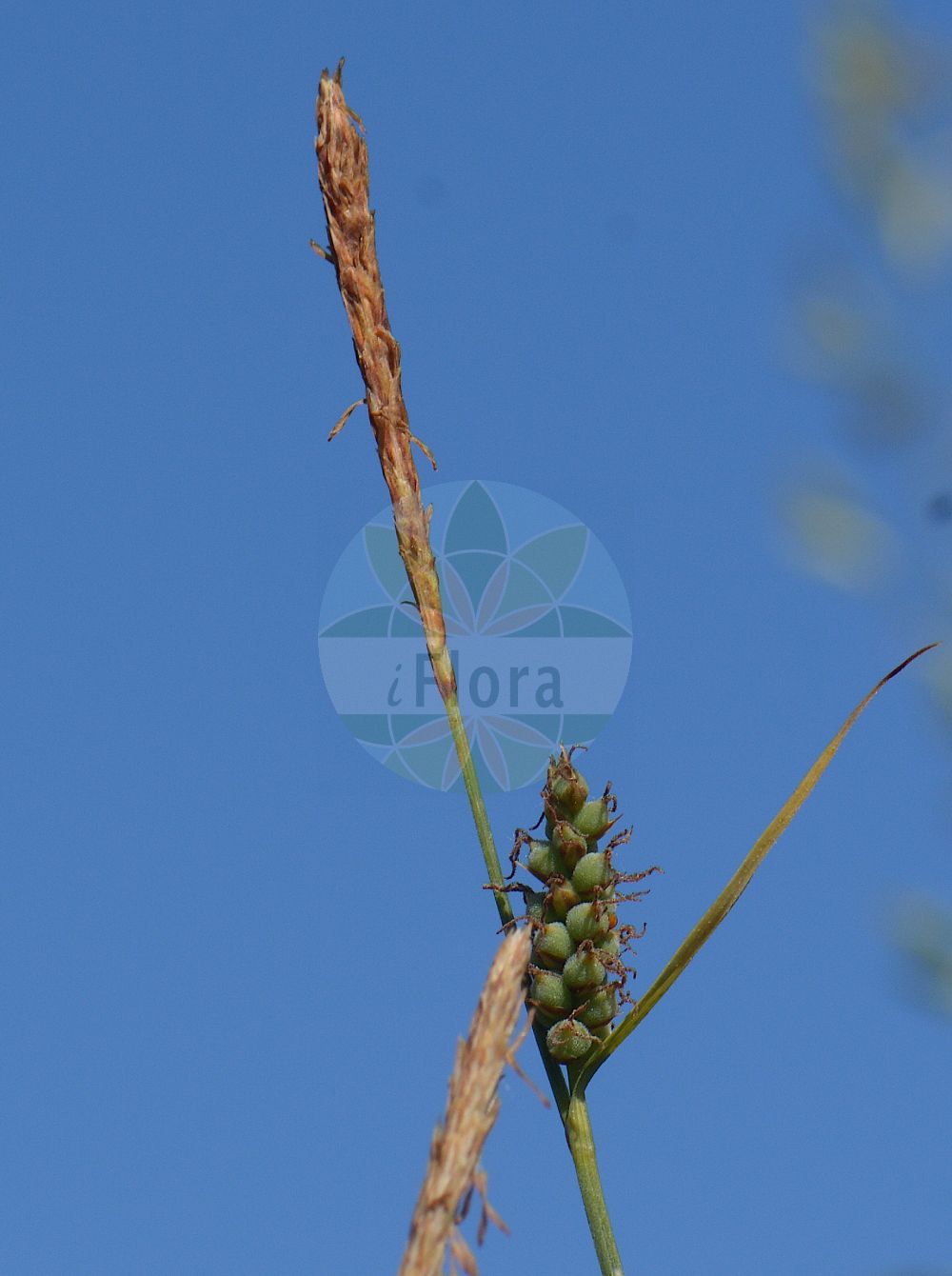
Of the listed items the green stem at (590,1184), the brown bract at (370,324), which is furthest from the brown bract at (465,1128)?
the brown bract at (370,324)

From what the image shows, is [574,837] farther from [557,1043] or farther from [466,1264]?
[466,1264]

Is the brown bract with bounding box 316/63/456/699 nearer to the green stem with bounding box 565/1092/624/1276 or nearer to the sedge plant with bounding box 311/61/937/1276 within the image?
the sedge plant with bounding box 311/61/937/1276

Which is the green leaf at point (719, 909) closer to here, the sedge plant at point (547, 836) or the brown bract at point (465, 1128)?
the sedge plant at point (547, 836)

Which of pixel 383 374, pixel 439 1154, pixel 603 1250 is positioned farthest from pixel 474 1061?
pixel 383 374

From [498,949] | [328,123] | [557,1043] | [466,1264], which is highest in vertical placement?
[328,123]

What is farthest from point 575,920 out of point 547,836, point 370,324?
point 370,324

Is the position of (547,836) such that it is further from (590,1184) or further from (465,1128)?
(465,1128)

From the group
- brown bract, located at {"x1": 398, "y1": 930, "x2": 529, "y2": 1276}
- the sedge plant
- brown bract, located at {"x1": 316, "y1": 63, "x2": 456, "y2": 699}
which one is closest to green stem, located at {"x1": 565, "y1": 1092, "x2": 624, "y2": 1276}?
the sedge plant
